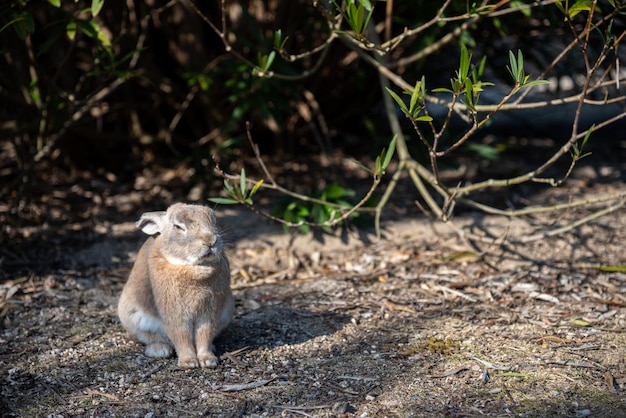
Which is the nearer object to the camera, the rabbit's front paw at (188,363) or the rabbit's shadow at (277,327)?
the rabbit's front paw at (188,363)

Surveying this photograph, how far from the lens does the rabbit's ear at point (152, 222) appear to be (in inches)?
150

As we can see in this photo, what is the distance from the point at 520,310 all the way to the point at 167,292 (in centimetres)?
210

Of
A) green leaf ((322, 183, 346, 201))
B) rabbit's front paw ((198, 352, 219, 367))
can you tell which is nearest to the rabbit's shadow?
rabbit's front paw ((198, 352, 219, 367))

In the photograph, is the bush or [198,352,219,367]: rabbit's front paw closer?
[198,352,219,367]: rabbit's front paw

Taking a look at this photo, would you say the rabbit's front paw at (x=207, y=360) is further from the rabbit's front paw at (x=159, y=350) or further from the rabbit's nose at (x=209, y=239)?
the rabbit's nose at (x=209, y=239)

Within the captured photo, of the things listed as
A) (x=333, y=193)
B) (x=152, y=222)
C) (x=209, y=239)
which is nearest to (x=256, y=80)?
(x=333, y=193)

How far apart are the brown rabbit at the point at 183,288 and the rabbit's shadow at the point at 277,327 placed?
222mm

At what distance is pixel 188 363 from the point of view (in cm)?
373

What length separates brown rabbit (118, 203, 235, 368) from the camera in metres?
3.64

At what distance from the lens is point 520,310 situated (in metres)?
4.47

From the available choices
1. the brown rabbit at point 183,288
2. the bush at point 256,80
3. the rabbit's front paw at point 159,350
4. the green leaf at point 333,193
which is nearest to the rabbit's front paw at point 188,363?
the brown rabbit at point 183,288

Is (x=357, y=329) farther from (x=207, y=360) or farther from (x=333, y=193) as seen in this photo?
(x=333, y=193)

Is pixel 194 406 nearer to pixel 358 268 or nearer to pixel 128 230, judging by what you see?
pixel 358 268

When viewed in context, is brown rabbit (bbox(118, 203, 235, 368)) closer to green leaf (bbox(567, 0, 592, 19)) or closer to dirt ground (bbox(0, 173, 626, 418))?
dirt ground (bbox(0, 173, 626, 418))
